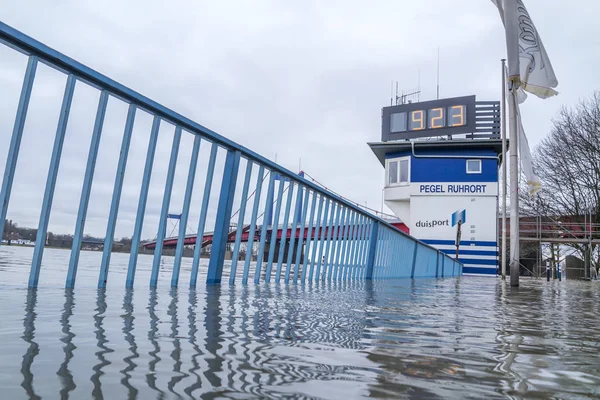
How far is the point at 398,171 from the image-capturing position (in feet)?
74.5

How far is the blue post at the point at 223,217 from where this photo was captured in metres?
3.11

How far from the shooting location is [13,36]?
178cm

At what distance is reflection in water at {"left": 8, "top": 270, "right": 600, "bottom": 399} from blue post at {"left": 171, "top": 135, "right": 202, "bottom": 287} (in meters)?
0.91

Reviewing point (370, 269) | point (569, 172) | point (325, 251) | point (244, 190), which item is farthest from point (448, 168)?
point (244, 190)

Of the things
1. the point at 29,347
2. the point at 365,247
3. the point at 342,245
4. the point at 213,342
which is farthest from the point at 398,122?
the point at 29,347

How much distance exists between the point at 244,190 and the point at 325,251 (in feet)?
5.45

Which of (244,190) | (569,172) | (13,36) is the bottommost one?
(244,190)

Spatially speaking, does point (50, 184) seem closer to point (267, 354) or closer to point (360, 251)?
point (267, 354)

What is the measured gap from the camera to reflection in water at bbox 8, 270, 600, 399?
0.76 meters

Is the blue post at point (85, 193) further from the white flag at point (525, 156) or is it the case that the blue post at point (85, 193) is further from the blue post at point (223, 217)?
the white flag at point (525, 156)

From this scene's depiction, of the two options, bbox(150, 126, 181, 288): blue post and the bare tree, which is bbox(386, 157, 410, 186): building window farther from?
bbox(150, 126, 181, 288): blue post

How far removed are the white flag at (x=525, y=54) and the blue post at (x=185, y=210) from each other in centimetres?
482

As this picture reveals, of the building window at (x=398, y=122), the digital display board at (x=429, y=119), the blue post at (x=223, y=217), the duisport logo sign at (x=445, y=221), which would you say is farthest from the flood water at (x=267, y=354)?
the building window at (x=398, y=122)

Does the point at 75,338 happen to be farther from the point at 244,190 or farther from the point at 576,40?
the point at 576,40
